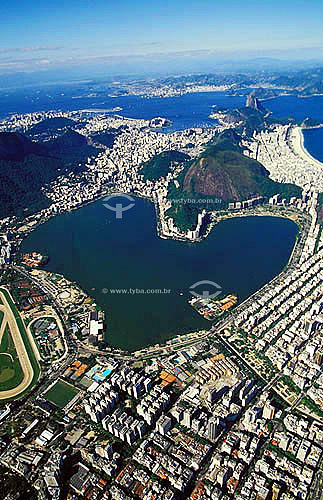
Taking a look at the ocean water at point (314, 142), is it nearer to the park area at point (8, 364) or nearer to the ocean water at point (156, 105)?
the ocean water at point (156, 105)

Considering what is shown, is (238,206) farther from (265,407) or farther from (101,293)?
(265,407)

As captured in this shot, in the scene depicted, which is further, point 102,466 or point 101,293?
point 101,293

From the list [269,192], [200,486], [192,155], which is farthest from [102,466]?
[192,155]

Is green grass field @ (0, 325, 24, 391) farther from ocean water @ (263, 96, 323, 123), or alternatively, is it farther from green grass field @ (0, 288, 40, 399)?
ocean water @ (263, 96, 323, 123)

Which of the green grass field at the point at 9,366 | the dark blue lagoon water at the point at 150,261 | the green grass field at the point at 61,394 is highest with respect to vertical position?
the dark blue lagoon water at the point at 150,261

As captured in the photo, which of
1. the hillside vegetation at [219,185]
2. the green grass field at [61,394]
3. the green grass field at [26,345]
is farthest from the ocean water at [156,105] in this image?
the green grass field at [61,394]
